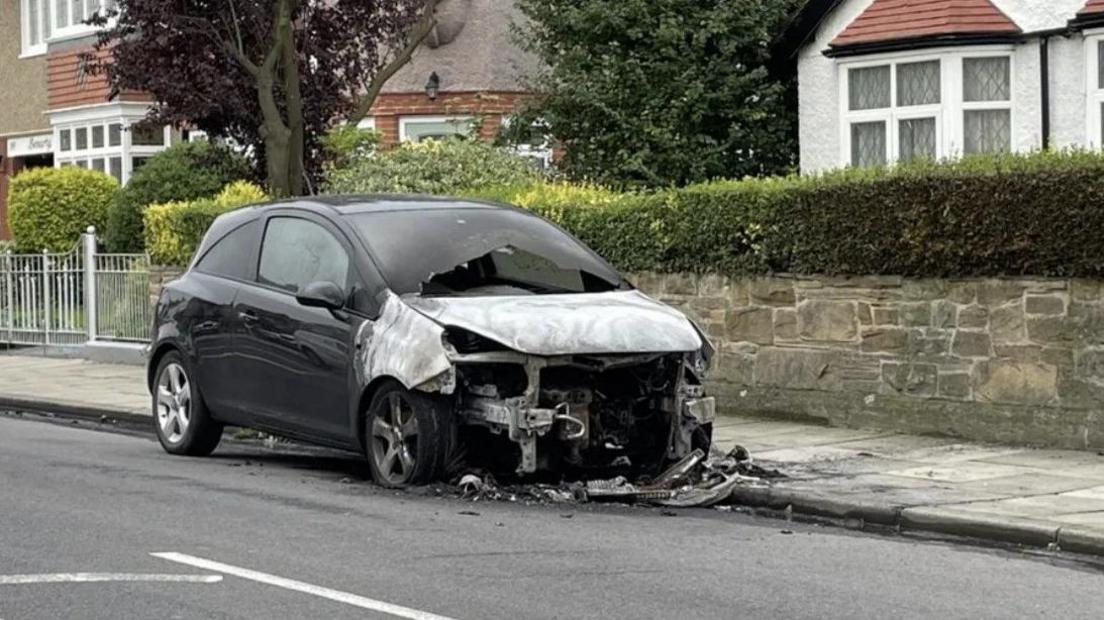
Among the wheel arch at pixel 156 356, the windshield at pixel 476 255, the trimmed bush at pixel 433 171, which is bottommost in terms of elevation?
the wheel arch at pixel 156 356

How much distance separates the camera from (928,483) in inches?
436

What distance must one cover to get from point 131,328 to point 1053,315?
12.6 meters

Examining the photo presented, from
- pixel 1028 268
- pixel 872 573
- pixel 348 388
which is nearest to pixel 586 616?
pixel 872 573

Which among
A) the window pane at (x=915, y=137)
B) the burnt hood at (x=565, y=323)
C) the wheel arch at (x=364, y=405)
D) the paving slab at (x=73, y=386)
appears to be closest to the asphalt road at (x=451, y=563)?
the wheel arch at (x=364, y=405)

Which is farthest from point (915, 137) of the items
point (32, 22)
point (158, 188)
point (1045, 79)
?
point (32, 22)

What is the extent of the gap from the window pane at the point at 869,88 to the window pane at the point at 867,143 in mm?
231

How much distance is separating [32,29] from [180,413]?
26.3m

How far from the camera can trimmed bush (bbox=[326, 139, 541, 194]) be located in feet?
65.6

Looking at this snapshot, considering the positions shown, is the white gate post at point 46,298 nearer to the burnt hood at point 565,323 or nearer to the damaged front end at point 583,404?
the burnt hood at point 565,323

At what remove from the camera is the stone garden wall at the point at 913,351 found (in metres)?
12.4

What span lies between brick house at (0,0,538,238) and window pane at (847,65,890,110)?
5727 mm

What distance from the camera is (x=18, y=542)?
→ 9227 mm

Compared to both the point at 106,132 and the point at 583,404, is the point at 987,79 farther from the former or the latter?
the point at 106,132

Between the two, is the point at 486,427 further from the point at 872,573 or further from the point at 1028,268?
the point at 1028,268
